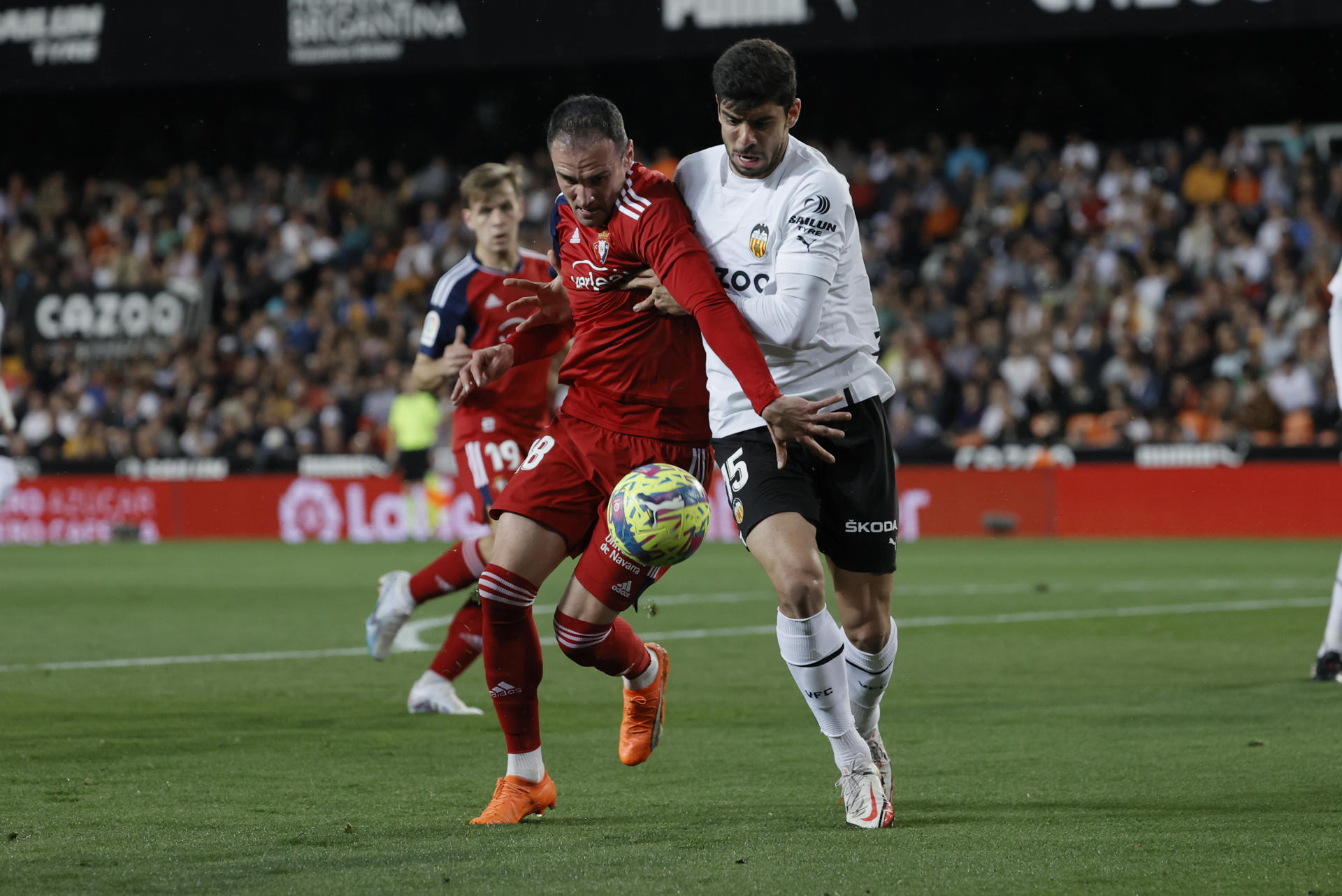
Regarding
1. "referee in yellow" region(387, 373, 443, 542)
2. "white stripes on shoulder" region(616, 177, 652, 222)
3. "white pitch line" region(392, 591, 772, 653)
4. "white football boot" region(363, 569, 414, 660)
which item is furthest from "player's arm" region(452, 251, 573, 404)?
"referee in yellow" region(387, 373, 443, 542)

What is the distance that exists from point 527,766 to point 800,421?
133 centimetres

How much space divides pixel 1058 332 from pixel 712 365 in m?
16.2

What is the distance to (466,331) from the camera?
816cm

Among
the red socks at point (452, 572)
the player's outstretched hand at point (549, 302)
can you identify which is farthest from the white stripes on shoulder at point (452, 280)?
the player's outstretched hand at point (549, 302)

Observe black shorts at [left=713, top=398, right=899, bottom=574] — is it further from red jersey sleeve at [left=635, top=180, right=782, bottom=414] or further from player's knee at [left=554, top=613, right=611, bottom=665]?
player's knee at [left=554, top=613, right=611, bottom=665]

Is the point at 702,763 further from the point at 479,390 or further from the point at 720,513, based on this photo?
the point at 720,513

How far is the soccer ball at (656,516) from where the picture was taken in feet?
16.9

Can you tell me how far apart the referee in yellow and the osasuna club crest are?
1487 centimetres

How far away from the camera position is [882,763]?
207 inches

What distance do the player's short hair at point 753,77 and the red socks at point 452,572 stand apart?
10.5ft

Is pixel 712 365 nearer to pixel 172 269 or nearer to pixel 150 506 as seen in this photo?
pixel 150 506

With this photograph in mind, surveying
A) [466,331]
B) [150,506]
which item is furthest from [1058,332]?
[466,331]

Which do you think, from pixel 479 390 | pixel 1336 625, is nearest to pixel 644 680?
pixel 479 390

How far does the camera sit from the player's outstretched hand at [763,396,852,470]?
483 centimetres
